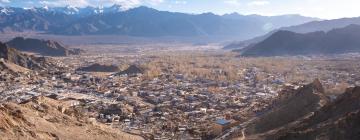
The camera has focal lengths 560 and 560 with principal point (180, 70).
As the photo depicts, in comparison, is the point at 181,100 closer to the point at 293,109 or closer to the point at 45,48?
the point at 293,109

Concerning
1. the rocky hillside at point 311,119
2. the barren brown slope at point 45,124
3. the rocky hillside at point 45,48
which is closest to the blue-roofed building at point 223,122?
the rocky hillside at point 311,119

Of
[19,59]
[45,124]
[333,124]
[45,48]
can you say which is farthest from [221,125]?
[45,48]

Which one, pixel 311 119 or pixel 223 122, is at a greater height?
pixel 311 119

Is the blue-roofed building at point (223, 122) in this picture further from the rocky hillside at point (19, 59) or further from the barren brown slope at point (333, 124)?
the rocky hillside at point (19, 59)

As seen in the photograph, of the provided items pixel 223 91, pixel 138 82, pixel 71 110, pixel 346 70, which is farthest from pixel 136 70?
pixel 71 110

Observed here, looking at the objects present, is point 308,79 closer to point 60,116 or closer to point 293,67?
point 293,67

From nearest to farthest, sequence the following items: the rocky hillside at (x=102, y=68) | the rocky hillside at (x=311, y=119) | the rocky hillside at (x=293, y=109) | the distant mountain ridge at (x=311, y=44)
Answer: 1. the rocky hillside at (x=311, y=119)
2. the rocky hillside at (x=293, y=109)
3. the rocky hillside at (x=102, y=68)
4. the distant mountain ridge at (x=311, y=44)

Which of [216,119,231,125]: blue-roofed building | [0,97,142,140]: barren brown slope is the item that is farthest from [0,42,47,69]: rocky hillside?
[0,97,142,140]: barren brown slope
